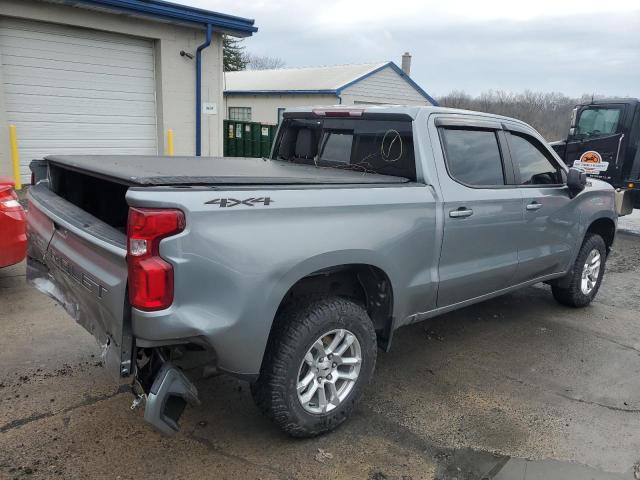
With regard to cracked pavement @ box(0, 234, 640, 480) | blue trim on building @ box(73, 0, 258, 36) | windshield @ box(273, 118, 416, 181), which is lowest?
cracked pavement @ box(0, 234, 640, 480)

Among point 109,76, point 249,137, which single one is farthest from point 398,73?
point 109,76

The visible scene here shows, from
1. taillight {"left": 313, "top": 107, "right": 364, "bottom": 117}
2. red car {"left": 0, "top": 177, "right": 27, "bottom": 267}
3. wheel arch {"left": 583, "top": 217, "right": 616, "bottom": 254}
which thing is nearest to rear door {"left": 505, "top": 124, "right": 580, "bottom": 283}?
wheel arch {"left": 583, "top": 217, "right": 616, "bottom": 254}

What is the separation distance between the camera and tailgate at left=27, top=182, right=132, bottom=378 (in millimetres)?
2463

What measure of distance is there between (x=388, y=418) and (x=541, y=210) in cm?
225

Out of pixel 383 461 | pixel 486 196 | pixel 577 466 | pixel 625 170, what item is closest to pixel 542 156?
pixel 486 196

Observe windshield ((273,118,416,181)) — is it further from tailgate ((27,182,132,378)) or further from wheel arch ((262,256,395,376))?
tailgate ((27,182,132,378))

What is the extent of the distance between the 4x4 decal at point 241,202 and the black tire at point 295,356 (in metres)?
0.66

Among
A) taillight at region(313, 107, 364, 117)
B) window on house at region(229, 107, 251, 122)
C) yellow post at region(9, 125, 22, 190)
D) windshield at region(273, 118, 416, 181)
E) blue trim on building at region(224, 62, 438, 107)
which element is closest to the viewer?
windshield at region(273, 118, 416, 181)

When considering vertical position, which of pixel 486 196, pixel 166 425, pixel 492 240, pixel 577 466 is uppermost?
pixel 486 196

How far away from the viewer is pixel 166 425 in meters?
2.43

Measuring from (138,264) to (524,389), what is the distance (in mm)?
2858

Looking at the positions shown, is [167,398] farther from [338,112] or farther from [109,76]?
[109,76]

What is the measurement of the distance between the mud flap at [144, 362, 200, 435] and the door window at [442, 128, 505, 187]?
2254mm

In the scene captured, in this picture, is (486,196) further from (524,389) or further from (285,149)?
(285,149)
